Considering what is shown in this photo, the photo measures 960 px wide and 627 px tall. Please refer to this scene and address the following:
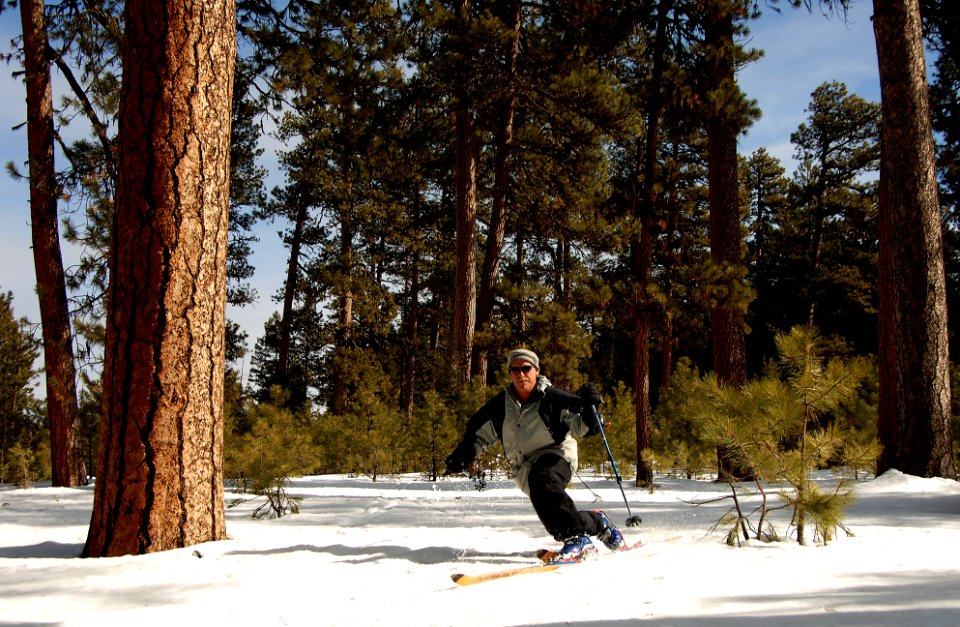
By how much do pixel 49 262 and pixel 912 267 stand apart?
10623mm

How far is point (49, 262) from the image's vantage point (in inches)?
350

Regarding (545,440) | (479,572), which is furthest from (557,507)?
(479,572)

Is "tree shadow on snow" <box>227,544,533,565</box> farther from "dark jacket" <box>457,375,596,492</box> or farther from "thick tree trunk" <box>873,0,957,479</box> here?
"thick tree trunk" <box>873,0,957,479</box>

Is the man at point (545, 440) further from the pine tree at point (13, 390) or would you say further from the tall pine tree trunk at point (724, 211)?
the pine tree at point (13, 390)

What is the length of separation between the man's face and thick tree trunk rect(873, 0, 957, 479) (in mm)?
4445

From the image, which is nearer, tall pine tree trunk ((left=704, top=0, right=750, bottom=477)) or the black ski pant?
the black ski pant

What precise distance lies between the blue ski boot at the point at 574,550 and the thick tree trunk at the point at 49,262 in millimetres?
7885

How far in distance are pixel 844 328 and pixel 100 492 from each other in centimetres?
2850

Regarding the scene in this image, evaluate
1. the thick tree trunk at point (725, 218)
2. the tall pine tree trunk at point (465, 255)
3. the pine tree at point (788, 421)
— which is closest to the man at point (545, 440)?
the pine tree at point (788, 421)

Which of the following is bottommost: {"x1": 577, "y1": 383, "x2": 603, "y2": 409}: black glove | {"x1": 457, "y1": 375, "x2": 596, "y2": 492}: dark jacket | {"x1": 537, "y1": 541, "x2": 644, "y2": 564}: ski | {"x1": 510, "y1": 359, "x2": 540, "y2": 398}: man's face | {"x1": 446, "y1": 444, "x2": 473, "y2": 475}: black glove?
{"x1": 537, "y1": 541, "x2": 644, "y2": 564}: ski

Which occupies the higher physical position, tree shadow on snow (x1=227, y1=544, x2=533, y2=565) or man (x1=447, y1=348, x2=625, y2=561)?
man (x1=447, y1=348, x2=625, y2=561)

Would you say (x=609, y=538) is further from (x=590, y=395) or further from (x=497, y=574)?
(x=497, y=574)

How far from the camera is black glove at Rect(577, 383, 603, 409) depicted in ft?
13.3

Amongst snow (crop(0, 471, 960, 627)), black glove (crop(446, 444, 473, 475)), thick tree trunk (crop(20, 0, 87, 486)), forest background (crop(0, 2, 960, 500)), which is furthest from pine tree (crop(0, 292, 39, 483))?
black glove (crop(446, 444, 473, 475))
